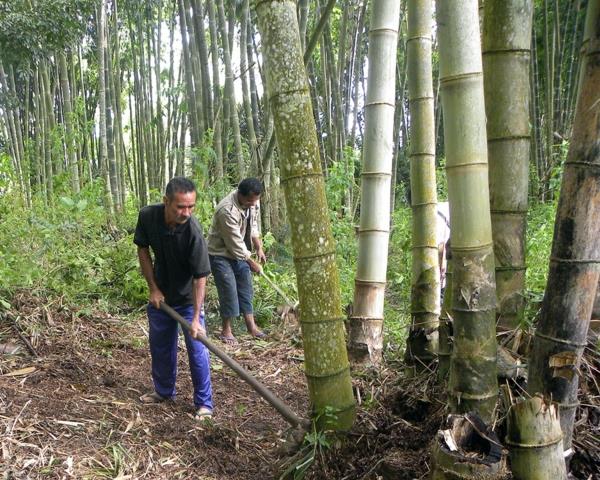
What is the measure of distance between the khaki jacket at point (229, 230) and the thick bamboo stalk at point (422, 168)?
2244mm

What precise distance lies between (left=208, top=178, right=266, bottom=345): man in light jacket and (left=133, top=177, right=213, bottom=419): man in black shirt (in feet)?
4.50

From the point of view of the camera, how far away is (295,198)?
83.9 inches

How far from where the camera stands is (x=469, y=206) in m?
1.79

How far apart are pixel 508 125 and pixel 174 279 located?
2.20 metres

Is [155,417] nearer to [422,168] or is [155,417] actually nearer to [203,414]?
[203,414]

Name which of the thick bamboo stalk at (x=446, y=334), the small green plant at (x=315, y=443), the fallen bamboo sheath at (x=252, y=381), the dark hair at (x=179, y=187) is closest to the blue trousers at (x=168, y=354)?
the fallen bamboo sheath at (x=252, y=381)

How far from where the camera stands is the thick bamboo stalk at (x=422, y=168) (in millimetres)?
2869

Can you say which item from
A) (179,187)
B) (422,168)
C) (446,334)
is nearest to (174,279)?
(179,187)

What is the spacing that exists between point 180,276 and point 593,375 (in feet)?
7.62

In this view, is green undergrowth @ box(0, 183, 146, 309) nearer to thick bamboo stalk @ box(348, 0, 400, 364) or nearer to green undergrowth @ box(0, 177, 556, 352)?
green undergrowth @ box(0, 177, 556, 352)

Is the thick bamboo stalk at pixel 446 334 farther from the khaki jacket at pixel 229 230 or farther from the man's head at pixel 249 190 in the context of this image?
the khaki jacket at pixel 229 230

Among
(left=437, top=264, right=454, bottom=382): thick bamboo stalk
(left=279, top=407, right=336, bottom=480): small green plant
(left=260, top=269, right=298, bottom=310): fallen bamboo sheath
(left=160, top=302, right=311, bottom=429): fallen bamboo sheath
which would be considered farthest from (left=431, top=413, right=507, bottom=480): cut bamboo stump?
(left=260, top=269, right=298, bottom=310): fallen bamboo sheath

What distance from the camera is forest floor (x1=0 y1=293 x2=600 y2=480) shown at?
226 centimetres

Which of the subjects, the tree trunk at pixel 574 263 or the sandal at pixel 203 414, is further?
the sandal at pixel 203 414
